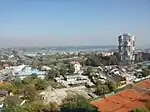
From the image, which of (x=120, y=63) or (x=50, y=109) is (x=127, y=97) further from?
(x=120, y=63)

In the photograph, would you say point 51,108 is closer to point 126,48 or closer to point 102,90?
point 102,90

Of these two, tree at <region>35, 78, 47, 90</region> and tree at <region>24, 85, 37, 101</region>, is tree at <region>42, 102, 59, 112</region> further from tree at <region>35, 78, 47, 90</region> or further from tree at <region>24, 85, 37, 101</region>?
tree at <region>35, 78, 47, 90</region>

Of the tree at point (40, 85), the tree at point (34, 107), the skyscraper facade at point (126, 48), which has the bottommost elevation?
the tree at point (40, 85)

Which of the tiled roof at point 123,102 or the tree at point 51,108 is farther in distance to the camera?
the tree at point 51,108

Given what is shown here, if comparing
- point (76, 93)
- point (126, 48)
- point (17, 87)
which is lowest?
point (76, 93)

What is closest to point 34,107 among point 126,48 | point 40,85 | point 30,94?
point 30,94

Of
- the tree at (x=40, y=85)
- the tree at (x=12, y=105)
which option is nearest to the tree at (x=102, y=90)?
the tree at (x=40, y=85)

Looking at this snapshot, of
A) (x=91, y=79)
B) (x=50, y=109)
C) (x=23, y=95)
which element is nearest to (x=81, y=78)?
(x=91, y=79)

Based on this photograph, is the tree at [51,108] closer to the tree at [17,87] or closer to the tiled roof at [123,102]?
the tiled roof at [123,102]
